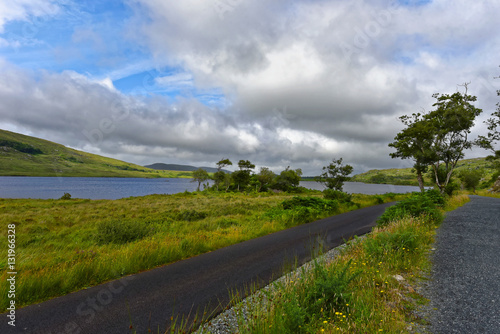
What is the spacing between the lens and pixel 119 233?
36.5 ft

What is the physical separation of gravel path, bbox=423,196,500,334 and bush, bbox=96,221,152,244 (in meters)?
11.6

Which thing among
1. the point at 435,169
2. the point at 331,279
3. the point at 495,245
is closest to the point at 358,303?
the point at 331,279

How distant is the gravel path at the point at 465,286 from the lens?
4.05m

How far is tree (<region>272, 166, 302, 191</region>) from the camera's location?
76.3 metres

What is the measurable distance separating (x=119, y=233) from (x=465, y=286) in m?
13.1

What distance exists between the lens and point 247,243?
1152 cm

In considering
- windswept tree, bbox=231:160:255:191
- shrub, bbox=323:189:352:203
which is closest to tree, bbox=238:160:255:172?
windswept tree, bbox=231:160:255:191

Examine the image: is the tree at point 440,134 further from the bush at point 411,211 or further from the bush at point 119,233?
the bush at point 119,233

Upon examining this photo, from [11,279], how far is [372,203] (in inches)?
1418

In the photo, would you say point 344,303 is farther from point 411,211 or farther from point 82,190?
point 82,190

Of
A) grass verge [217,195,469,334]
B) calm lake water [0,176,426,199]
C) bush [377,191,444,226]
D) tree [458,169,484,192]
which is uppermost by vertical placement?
tree [458,169,484,192]

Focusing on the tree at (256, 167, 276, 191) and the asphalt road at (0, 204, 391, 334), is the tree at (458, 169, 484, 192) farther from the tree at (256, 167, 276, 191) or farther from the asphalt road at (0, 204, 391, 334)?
the asphalt road at (0, 204, 391, 334)

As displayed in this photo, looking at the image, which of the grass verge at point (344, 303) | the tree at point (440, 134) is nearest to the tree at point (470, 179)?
the tree at point (440, 134)

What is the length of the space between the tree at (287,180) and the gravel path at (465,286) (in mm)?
65927
